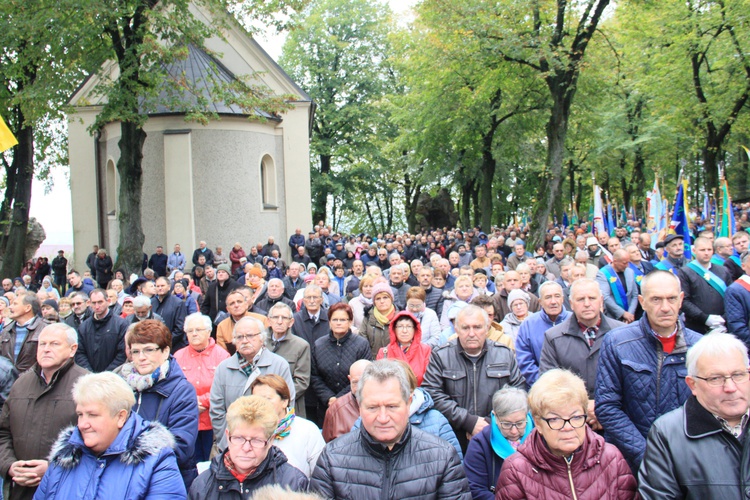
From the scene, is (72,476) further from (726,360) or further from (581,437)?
(726,360)

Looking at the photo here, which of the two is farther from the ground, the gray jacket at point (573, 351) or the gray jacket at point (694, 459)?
the gray jacket at point (573, 351)

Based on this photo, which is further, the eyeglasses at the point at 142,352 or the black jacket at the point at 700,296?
the black jacket at the point at 700,296

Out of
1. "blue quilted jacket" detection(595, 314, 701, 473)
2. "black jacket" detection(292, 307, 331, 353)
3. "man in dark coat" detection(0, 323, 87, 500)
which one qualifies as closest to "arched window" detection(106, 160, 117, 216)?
"black jacket" detection(292, 307, 331, 353)

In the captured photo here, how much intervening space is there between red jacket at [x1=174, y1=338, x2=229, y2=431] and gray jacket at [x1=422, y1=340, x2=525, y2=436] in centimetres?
206

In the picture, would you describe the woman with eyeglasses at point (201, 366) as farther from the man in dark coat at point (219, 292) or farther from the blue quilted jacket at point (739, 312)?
the blue quilted jacket at point (739, 312)

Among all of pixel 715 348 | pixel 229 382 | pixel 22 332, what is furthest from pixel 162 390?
pixel 715 348

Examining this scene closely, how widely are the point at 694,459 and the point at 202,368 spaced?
13.8ft

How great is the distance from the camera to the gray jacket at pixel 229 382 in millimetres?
5176

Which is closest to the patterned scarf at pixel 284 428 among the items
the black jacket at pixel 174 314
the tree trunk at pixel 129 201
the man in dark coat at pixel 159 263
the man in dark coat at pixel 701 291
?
the black jacket at pixel 174 314

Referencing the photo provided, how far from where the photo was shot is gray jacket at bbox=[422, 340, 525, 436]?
489 cm

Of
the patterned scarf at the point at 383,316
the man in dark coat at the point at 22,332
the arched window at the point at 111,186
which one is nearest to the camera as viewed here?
the man in dark coat at the point at 22,332

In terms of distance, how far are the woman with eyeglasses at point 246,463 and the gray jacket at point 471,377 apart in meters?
1.63

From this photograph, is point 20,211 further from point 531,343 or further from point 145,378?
point 531,343

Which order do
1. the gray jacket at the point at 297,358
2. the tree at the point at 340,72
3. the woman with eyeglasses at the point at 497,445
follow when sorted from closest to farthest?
the woman with eyeglasses at the point at 497,445 → the gray jacket at the point at 297,358 → the tree at the point at 340,72
